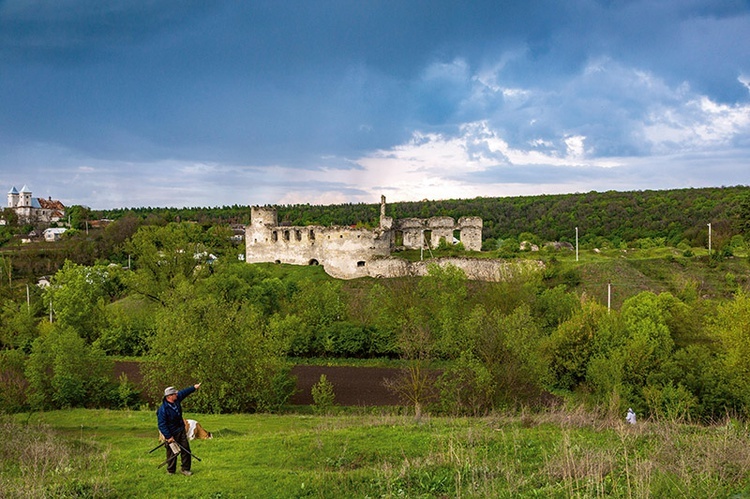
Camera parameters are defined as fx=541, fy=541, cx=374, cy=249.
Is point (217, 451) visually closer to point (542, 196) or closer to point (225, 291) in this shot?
point (225, 291)

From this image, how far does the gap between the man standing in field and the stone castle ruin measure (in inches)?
1485

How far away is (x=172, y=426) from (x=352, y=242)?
4168 cm

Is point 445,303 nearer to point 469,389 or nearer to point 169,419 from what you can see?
point 469,389

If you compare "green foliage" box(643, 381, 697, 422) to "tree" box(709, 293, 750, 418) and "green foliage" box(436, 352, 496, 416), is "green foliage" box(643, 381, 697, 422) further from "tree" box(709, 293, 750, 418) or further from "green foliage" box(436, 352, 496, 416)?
"green foliage" box(436, 352, 496, 416)

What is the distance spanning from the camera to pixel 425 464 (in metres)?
10.3

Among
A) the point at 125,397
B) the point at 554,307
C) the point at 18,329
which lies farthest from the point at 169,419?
the point at 18,329

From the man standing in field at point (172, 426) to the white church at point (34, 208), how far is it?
424 feet

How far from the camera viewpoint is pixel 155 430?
17.3 m

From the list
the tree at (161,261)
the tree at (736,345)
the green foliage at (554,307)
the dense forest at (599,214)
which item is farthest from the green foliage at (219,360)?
the dense forest at (599,214)

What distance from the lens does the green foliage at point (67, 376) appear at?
23.5 metres

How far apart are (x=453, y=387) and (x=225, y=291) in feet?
71.2

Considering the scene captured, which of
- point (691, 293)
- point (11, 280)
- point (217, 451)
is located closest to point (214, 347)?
point (217, 451)

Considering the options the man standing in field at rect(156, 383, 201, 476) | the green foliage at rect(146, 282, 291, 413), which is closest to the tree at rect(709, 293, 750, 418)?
the green foliage at rect(146, 282, 291, 413)

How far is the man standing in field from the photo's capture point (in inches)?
389
